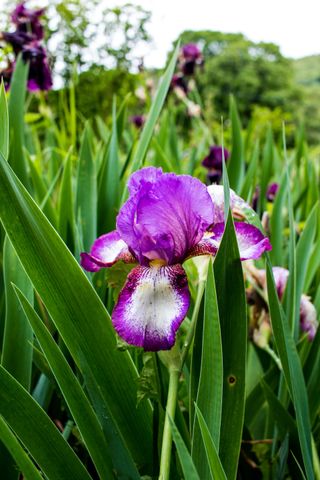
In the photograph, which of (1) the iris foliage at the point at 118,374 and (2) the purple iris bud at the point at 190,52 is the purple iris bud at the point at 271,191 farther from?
(2) the purple iris bud at the point at 190,52

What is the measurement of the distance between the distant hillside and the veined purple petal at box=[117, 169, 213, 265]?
4692 centimetres

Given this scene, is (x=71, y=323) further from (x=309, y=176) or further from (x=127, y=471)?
(x=309, y=176)

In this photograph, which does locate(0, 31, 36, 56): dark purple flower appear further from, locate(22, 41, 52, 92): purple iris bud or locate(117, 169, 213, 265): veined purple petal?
locate(117, 169, 213, 265): veined purple petal

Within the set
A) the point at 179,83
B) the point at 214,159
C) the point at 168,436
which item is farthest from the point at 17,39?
the point at 179,83

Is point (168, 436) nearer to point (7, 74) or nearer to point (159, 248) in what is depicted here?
point (159, 248)

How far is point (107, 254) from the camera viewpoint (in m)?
0.47

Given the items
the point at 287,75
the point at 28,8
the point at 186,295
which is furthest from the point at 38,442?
the point at 287,75

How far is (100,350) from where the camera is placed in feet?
1.47

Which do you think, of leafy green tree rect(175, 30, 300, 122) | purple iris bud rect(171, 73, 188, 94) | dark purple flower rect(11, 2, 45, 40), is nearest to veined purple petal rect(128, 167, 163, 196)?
dark purple flower rect(11, 2, 45, 40)

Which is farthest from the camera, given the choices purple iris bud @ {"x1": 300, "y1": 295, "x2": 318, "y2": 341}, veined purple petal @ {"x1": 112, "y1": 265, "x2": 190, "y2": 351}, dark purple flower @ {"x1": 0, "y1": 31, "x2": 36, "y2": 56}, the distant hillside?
the distant hillside

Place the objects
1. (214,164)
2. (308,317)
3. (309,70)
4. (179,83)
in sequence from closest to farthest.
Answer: (308,317)
(214,164)
(179,83)
(309,70)

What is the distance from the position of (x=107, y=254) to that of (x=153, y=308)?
0.31 feet

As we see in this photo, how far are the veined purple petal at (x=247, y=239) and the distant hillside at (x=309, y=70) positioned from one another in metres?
46.9

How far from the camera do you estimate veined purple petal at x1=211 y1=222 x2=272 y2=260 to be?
0.44 m
